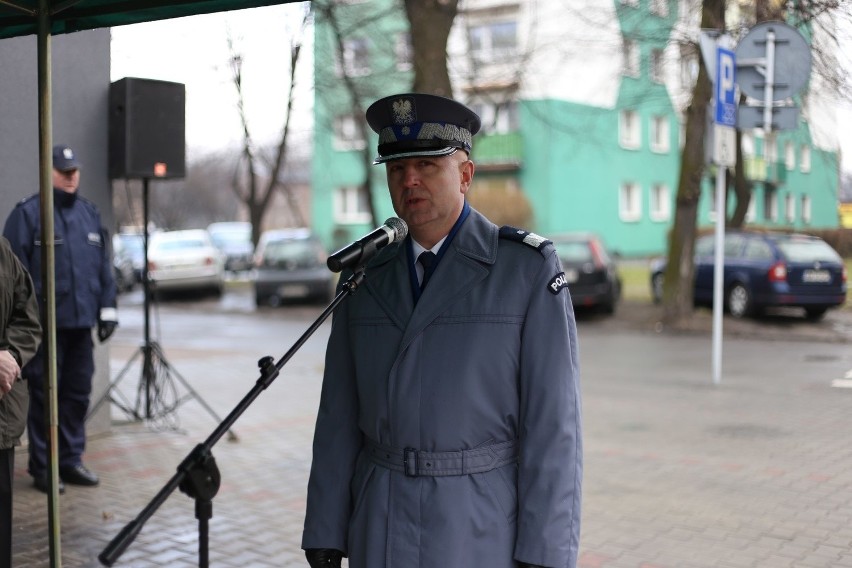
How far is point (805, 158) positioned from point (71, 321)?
13.2 meters

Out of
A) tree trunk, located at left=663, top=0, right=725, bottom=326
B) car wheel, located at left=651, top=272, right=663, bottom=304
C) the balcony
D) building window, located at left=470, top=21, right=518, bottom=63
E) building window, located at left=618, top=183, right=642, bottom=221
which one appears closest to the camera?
tree trunk, located at left=663, top=0, right=725, bottom=326

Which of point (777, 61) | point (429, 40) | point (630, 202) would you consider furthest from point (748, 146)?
point (630, 202)

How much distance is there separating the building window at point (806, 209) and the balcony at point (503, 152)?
21581mm

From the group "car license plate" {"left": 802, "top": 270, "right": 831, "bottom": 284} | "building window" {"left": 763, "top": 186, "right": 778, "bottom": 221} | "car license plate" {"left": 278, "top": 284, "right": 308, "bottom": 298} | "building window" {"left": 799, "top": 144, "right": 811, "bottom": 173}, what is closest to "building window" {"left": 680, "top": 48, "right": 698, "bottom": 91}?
"building window" {"left": 799, "top": 144, "right": 811, "bottom": 173}

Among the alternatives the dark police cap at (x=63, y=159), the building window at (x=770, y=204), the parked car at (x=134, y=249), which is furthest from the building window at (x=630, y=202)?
the dark police cap at (x=63, y=159)

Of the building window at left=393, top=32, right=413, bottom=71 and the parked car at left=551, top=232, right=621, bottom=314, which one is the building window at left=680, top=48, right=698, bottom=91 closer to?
the parked car at left=551, top=232, right=621, bottom=314

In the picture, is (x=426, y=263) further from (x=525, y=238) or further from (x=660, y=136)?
(x=660, y=136)

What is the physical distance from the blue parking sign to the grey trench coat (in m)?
8.64

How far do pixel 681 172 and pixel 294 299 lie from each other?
9.85m

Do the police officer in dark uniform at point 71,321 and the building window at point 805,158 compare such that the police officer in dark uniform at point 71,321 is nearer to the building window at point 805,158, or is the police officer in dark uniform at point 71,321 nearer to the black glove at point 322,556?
the black glove at point 322,556

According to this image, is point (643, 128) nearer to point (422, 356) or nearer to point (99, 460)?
point (99, 460)

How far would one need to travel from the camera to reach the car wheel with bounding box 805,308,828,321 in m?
17.6

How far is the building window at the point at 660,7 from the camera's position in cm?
1539

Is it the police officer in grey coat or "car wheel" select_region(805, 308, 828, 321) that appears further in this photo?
"car wheel" select_region(805, 308, 828, 321)
